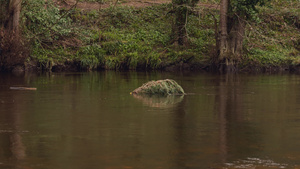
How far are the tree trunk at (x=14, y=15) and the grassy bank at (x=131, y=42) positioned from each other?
5.43ft

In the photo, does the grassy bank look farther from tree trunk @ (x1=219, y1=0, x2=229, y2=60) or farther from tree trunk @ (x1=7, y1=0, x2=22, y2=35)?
tree trunk @ (x1=7, y1=0, x2=22, y2=35)

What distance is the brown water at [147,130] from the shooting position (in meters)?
8.98

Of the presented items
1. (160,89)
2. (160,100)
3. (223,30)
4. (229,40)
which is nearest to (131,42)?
(223,30)

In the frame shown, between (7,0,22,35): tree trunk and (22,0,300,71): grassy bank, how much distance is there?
1.65 m

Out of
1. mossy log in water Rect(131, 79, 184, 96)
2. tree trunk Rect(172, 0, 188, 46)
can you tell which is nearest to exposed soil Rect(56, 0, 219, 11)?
tree trunk Rect(172, 0, 188, 46)

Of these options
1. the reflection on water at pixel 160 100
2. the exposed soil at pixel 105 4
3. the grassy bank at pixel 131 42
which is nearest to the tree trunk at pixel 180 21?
the grassy bank at pixel 131 42

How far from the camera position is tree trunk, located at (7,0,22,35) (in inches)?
1264

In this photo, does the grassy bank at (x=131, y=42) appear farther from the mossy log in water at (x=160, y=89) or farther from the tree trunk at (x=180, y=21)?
the mossy log in water at (x=160, y=89)

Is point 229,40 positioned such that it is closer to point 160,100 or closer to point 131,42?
point 131,42

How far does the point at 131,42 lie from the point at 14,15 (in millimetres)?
8620

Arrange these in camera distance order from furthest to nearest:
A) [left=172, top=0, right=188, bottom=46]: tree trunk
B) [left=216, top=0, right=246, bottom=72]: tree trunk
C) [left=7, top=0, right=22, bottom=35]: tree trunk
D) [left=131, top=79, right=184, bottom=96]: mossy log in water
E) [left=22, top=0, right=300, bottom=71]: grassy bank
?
[left=172, top=0, right=188, bottom=46]: tree trunk → [left=22, top=0, right=300, bottom=71]: grassy bank → [left=216, top=0, right=246, bottom=72]: tree trunk → [left=7, top=0, right=22, bottom=35]: tree trunk → [left=131, top=79, right=184, bottom=96]: mossy log in water

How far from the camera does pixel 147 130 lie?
462 inches

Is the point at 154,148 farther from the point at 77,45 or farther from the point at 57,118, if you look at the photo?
the point at 77,45

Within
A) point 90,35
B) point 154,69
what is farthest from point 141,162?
point 90,35
